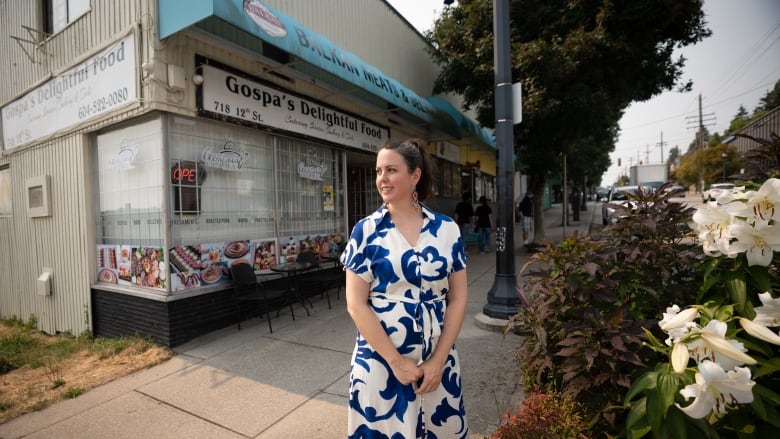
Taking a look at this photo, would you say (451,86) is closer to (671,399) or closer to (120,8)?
(120,8)

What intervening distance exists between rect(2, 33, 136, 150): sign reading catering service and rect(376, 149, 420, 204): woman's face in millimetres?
4593

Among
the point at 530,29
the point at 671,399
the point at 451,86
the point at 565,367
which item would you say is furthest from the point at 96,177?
the point at 530,29

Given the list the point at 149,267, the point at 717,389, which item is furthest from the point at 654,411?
the point at 149,267

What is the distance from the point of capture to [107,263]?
570 centimetres

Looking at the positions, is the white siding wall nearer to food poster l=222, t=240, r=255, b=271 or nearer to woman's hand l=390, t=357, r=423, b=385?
food poster l=222, t=240, r=255, b=271

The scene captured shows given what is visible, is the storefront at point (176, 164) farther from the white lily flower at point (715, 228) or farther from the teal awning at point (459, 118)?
the white lily flower at point (715, 228)

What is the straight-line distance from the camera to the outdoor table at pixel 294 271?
5.64 m

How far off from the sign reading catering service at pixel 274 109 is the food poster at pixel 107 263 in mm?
2690

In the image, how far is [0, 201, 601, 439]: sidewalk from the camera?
2988mm

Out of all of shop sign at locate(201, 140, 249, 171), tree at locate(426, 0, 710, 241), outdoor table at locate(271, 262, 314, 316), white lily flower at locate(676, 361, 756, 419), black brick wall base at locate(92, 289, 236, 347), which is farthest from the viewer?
tree at locate(426, 0, 710, 241)

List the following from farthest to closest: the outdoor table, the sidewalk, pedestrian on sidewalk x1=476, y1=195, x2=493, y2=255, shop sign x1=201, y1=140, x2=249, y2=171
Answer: pedestrian on sidewalk x1=476, y1=195, x2=493, y2=255
the outdoor table
shop sign x1=201, y1=140, x2=249, y2=171
the sidewalk

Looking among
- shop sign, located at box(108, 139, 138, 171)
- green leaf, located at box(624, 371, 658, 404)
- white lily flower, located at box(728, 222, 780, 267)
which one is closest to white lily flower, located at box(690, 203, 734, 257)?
white lily flower, located at box(728, 222, 780, 267)

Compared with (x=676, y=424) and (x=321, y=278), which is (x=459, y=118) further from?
(x=676, y=424)

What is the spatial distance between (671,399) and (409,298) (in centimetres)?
101
